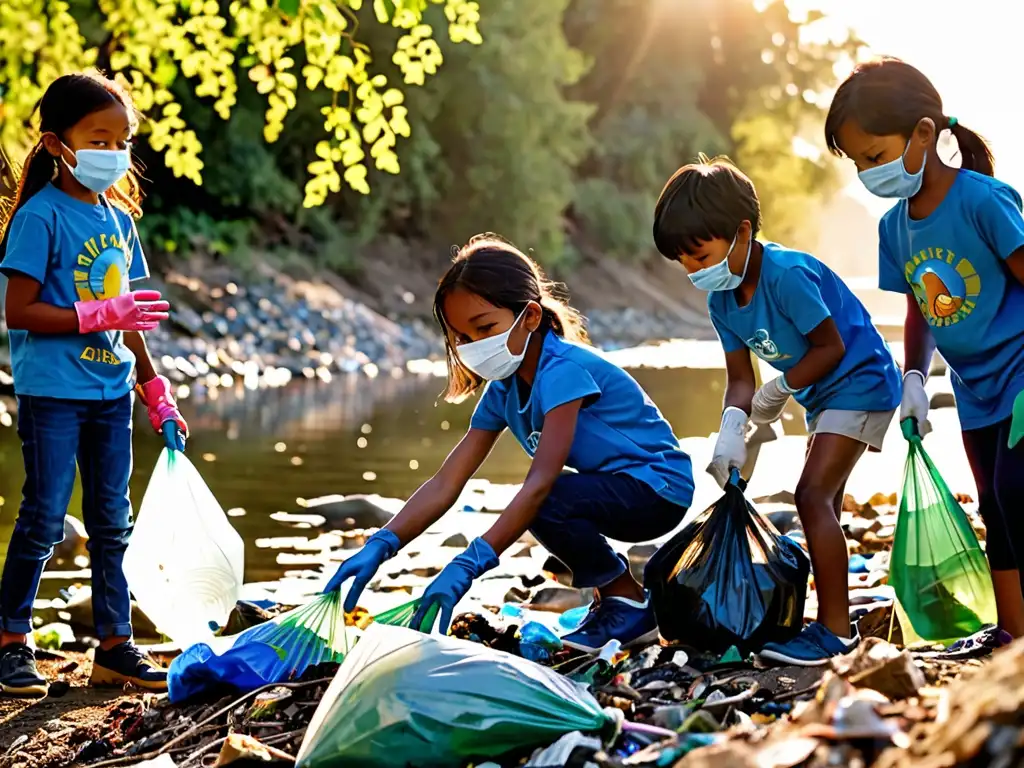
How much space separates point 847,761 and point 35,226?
109 inches

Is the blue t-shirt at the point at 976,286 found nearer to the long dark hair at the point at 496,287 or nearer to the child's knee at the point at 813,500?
the child's knee at the point at 813,500

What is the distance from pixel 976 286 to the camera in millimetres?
3244

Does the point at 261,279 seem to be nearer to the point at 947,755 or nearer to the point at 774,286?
the point at 774,286

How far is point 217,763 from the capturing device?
2648 millimetres

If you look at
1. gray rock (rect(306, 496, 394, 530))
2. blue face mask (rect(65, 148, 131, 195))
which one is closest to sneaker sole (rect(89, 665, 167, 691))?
blue face mask (rect(65, 148, 131, 195))

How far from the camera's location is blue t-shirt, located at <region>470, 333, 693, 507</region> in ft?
11.5

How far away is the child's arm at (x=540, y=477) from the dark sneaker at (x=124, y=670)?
3.88ft

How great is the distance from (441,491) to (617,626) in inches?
23.6

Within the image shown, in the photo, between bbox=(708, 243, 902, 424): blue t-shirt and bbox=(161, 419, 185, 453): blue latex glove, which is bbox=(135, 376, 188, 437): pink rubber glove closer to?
bbox=(161, 419, 185, 453): blue latex glove

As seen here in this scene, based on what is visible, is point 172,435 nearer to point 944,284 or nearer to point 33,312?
point 33,312

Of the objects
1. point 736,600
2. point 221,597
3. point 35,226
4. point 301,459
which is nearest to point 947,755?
point 736,600

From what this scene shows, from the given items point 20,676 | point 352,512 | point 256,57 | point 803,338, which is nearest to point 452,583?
point 803,338

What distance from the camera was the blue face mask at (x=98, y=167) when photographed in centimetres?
379

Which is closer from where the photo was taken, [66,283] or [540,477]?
[540,477]
